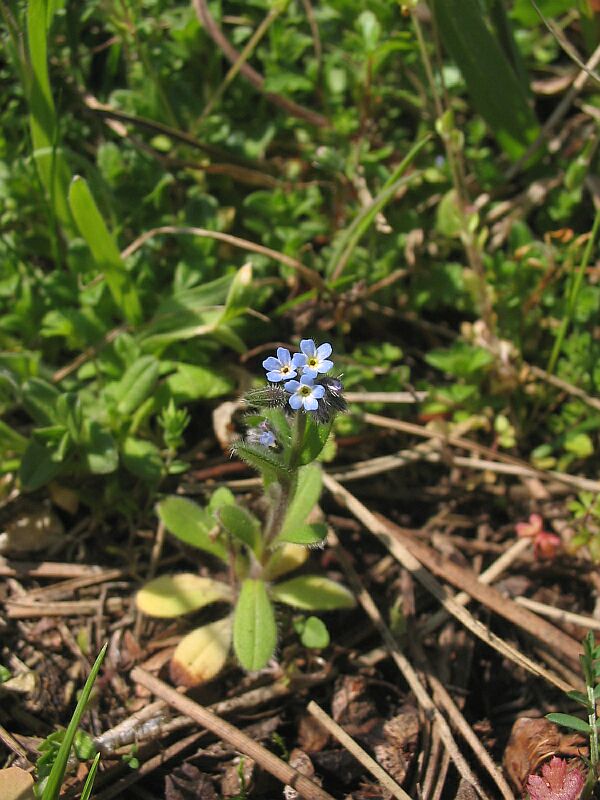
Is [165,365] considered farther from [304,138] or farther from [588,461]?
[588,461]

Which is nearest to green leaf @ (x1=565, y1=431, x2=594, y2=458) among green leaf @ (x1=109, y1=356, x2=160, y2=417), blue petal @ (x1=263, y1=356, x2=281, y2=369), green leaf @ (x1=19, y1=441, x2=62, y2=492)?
blue petal @ (x1=263, y1=356, x2=281, y2=369)

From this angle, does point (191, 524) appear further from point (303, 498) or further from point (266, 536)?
point (303, 498)

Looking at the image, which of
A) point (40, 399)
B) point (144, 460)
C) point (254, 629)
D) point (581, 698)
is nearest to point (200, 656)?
point (254, 629)

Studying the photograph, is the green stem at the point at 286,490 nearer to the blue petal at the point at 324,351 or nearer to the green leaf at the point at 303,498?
the green leaf at the point at 303,498

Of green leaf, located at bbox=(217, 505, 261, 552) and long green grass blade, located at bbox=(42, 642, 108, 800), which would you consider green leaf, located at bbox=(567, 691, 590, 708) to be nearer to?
green leaf, located at bbox=(217, 505, 261, 552)

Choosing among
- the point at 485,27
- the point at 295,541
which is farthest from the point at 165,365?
the point at 485,27

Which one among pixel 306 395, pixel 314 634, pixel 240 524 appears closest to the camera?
pixel 306 395
